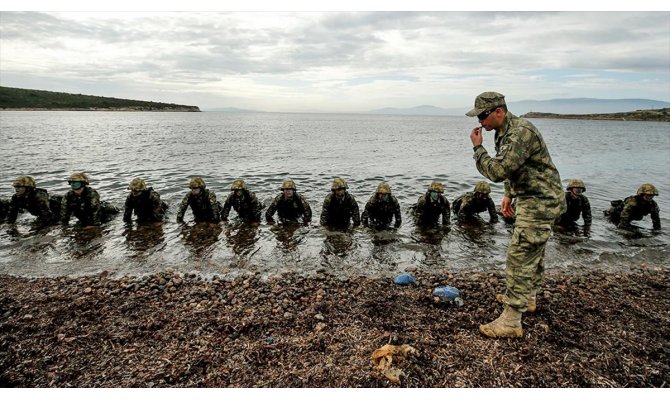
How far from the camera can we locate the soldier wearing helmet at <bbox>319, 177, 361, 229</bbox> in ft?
43.3

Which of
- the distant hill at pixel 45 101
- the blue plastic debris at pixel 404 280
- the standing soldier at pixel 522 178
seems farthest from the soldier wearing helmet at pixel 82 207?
the distant hill at pixel 45 101

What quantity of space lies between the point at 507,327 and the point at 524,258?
1105mm

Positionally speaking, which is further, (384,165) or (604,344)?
(384,165)

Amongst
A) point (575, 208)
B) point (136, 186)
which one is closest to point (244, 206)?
point (136, 186)

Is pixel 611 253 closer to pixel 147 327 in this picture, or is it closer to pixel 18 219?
pixel 147 327

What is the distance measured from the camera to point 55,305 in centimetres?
689

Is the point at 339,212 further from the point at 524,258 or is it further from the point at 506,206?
the point at 524,258

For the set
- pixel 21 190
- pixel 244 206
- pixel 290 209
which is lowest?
pixel 290 209

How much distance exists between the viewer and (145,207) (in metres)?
Answer: 13.7

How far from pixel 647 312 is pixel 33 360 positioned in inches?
394

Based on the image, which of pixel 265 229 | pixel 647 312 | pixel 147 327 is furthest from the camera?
pixel 265 229

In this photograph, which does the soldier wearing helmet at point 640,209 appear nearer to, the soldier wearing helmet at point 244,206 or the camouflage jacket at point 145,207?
the soldier wearing helmet at point 244,206

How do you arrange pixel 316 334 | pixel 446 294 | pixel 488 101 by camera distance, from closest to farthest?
pixel 488 101 → pixel 316 334 → pixel 446 294


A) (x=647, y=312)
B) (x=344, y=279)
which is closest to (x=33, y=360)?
(x=344, y=279)
